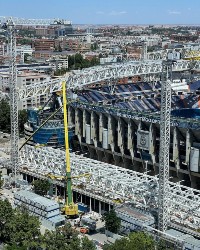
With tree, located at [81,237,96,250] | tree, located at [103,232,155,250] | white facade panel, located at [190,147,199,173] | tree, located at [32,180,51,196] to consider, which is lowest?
tree, located at [32,180,51,196]

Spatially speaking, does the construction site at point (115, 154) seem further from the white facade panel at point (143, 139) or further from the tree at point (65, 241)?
the tree at point (65, 241)

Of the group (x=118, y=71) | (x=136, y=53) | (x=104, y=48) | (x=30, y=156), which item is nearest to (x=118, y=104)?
(x=118, y=71)

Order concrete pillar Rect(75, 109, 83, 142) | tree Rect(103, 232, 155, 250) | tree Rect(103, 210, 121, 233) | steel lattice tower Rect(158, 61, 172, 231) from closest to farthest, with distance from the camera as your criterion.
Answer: tree Rect(103, 232, 155, 250), steel lattice tower Rect(158, 61, 172, 231), tree Rect(103, 210, 121, 233), concrete pillar Rect(75, 109, 83, 142)

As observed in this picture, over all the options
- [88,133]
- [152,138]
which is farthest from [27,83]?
[152,138]

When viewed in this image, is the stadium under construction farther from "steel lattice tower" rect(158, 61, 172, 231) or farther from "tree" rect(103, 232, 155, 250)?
"tree" rect(103, 232, 155, 250)

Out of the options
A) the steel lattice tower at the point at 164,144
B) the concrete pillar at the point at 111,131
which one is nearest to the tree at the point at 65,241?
the steel lattice tower at the point at 164,144

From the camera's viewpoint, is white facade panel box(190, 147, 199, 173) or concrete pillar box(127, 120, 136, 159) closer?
white facade panel box(190, 147, 199, 173)

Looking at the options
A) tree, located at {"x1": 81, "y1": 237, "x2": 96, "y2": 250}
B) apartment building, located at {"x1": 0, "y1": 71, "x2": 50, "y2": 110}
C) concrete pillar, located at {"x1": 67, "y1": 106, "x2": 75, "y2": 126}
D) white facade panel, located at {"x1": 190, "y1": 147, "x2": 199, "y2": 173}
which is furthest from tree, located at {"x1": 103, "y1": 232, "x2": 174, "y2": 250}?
apartment building, located at {"x1": 0, "y1": 71, "x2": 50, "y2": 110}
